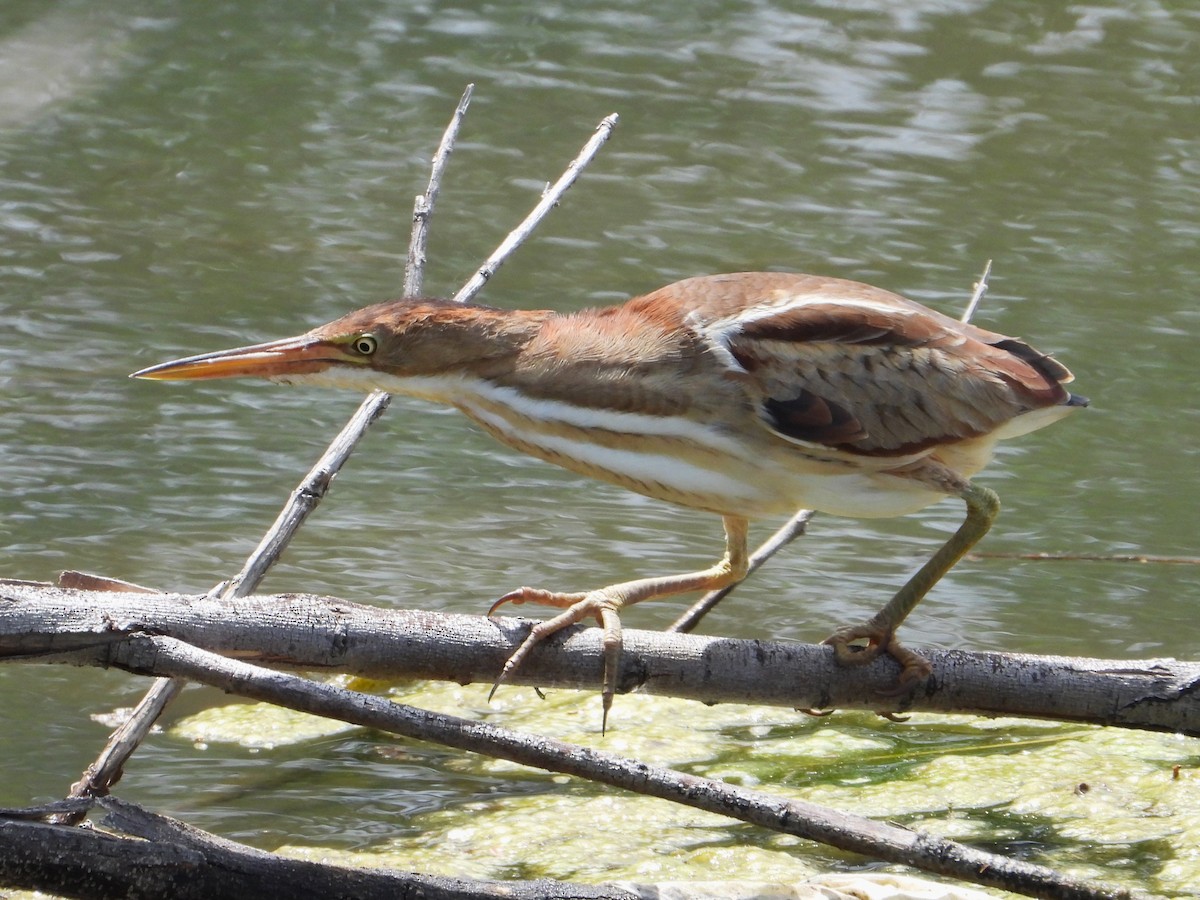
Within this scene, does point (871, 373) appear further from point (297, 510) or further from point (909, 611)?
point (297, 510)

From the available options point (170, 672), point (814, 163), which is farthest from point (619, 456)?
point (814, 163)

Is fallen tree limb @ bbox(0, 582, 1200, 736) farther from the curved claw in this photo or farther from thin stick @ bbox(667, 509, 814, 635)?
thin stick @ bbox(667, 509, 814, 635)

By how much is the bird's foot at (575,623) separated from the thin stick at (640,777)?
17.0 inches

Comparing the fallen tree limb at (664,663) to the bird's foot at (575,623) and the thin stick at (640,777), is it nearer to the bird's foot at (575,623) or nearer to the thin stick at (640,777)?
the bird's foot at (575,623)

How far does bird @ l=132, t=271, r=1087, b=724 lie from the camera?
321 centimetres

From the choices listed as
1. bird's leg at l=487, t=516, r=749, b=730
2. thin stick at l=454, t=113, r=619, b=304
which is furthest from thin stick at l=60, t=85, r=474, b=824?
bird's leg at l=487, t=516, r=749, b=730

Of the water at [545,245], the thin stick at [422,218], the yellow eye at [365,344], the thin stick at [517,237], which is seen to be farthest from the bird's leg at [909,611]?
the water at [545,245]

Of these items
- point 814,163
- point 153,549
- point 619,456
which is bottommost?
point 153,549

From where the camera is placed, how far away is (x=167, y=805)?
3.86m

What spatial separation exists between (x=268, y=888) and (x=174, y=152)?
254 inches

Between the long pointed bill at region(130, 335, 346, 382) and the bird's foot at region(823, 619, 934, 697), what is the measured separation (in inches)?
42.7

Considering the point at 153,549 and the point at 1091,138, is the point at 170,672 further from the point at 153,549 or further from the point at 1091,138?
the point at 1091,138

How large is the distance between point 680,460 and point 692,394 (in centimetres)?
13

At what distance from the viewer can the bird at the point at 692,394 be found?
3.21 m
